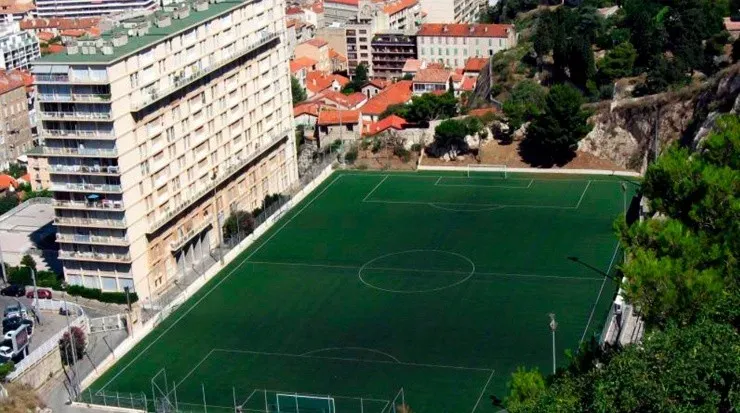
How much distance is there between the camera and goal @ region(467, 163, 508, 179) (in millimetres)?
68438

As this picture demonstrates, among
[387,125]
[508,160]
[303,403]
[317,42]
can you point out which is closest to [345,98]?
[387,125]

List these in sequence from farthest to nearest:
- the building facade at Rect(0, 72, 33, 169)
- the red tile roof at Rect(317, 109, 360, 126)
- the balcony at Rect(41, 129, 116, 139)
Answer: the building facade at Rect(0, 72, 33, 169), the red tile roof at Rect(317, 109, 360, 126), the balcony at Rect(41, 129, 116, 139)

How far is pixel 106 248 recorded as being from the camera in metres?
52.0

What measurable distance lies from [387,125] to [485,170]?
761 centimetres

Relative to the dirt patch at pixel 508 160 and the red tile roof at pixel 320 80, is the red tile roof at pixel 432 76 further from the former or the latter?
the dirt patch at pixel 508 160

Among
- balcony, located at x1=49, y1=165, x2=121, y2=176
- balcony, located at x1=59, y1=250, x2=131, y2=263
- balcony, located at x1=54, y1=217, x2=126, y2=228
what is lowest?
balcony, located at x1=59, y1=250, x2=131, y2=263

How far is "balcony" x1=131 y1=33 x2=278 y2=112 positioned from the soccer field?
8.64 m

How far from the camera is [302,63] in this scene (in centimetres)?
9919

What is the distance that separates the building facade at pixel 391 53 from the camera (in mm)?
102544

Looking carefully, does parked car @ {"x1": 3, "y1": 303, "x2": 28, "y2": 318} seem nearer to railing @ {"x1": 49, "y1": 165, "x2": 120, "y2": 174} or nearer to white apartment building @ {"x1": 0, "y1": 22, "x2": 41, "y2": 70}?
railing @ {"x1": 49, "y1": 165, "x2": 120, "y2": 174}

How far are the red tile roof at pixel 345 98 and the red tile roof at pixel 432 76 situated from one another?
446cm

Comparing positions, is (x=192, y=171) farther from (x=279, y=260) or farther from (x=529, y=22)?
(x=529, y=22)

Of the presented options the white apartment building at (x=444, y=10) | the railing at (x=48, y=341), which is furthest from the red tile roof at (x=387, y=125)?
the white apartment building at (x=444, y=10)

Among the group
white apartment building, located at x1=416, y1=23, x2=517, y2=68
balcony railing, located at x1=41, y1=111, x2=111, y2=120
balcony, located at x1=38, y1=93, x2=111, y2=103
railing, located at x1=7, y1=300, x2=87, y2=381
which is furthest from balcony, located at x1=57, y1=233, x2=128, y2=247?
white apartment building, located at x1=416, y1=23, x2=517, y2=68
